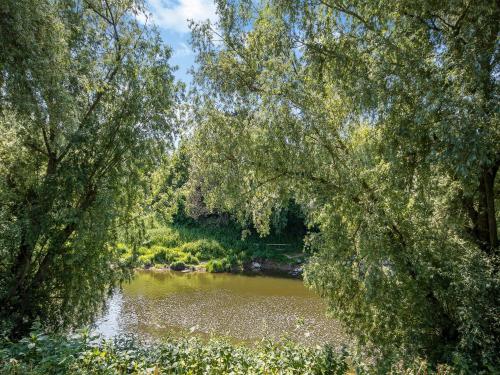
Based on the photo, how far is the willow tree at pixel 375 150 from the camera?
5043mm

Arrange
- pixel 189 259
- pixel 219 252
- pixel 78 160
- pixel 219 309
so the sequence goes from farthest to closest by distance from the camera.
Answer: pixel 219 252 < pixel 189 259 < pixel 219 309 < pixel 78 160

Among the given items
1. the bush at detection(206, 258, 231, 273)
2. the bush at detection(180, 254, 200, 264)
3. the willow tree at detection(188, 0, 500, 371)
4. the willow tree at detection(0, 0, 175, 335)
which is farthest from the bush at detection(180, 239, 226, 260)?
the willow tree at detection(188, 0, 500, 371)

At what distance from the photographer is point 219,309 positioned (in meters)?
13.6

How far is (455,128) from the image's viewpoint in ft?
14.6

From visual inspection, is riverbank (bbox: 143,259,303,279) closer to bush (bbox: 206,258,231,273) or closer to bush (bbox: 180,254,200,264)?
bush (bbox: 206,258,231,273)

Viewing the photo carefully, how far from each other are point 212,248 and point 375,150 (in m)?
17.7

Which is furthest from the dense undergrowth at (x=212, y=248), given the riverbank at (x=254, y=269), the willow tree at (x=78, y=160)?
the willow tree at (x=78, y=160)

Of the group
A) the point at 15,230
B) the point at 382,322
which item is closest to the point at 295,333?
the point at 382,322

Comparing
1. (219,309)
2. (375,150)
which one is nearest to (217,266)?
(219,309)

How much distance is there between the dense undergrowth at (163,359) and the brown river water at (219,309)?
3.47 m

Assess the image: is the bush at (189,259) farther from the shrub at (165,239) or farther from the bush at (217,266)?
the shrub at (165,239)

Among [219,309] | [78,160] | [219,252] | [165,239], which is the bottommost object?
[219,309]

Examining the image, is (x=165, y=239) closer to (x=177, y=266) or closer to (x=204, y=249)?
(x=204, y=249)

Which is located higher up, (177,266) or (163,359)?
(177,266)
